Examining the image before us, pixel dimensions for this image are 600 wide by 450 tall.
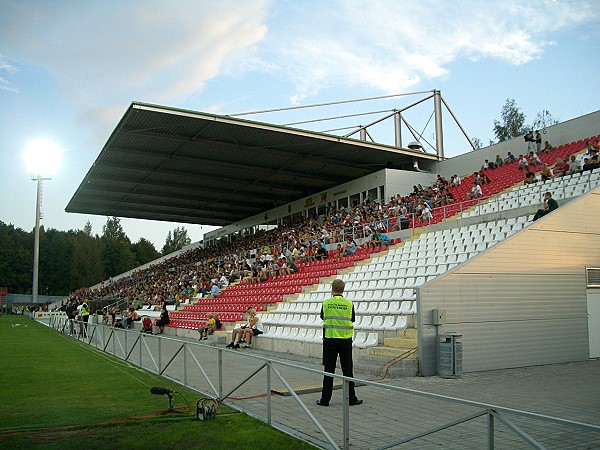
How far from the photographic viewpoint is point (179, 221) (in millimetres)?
51594

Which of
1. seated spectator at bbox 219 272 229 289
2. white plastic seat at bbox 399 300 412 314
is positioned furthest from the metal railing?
seated spectator at bbox 219 272 229 289

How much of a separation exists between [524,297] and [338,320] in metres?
6.07

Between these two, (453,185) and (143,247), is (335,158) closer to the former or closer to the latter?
(453,185)

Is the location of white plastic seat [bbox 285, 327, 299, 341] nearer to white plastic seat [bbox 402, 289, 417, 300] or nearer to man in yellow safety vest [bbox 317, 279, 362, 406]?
white plastic seat [bbox 402, 289, 417, 300]

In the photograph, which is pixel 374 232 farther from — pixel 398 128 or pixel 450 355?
pixel 398 128

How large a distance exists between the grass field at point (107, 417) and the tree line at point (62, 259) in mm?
74913

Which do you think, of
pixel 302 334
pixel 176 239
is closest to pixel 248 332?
pixel 302 334

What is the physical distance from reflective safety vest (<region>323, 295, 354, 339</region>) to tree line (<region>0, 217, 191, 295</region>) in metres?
80.9

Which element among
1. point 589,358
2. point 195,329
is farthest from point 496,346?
point 195,329

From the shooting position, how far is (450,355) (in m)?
10.2

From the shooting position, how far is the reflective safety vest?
7.69m

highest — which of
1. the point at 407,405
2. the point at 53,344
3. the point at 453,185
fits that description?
the point at 453,185

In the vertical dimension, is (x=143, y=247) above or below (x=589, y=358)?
above

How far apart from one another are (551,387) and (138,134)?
70.3 ft
